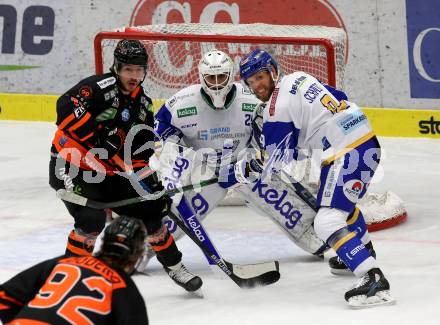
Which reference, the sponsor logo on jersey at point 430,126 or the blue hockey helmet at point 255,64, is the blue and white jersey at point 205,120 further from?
the sponsor logo on jersey at point 430,126

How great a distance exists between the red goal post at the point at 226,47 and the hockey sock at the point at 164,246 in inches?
76.2

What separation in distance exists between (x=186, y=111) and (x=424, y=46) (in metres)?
3.17

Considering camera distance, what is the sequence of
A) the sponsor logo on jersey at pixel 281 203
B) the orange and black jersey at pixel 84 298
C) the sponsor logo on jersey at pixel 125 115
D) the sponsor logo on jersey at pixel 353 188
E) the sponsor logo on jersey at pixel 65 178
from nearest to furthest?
the orange and black jersey at pixel 84 298
the sponsor logo on jersey at pixel 353 188
the sponsor logo on jersey at pixel 65 178
the sponsor logo on jersey at pixel 125 115
the sponsor logo on jersey at pixel 281 203

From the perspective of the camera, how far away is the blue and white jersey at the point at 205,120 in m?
6.14

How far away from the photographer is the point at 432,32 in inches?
342

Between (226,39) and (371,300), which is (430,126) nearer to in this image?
(226,39)

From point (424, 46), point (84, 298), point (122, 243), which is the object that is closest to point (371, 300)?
point (122, 243)

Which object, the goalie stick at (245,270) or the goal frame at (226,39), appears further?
the goal frame at (226,39)

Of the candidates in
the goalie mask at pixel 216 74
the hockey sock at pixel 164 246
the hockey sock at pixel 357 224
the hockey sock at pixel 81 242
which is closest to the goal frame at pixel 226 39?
the goalie mask at pixel 216 74

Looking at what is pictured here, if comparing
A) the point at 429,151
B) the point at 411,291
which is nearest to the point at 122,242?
the point at 411,291

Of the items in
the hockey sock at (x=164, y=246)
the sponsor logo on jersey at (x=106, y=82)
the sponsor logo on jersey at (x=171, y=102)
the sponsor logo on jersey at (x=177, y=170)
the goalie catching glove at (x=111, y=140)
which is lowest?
the hockey sock at (x=164, y=246)

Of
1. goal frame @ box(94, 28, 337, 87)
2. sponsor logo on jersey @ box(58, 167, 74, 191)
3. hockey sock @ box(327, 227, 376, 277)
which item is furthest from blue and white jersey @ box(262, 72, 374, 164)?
goal frame @ box(94, 28, 337, 87)

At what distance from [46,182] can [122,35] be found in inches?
49.0

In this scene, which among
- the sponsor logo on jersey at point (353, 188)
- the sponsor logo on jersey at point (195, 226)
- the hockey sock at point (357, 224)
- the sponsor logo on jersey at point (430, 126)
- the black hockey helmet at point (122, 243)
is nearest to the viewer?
the black hockey helmet at point (122, 243)
